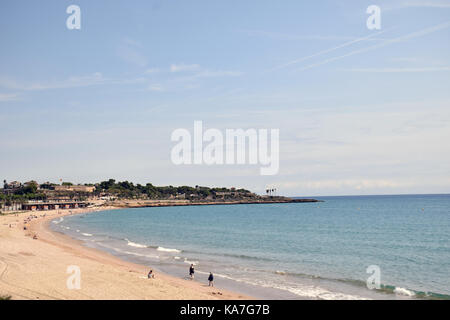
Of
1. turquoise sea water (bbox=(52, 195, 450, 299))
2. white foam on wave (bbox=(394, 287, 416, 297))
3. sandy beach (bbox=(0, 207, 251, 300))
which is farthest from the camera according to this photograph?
turquoise sea water (bbox=(52, 195, 450, 299))

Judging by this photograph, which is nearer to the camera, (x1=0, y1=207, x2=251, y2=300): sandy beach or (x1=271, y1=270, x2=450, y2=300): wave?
(x1=0, y1=207, x2=251, y2=300): sandy beach

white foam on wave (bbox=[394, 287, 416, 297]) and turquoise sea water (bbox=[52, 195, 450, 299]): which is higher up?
white foam on wave (bbox=[394, 287, 416, 297])

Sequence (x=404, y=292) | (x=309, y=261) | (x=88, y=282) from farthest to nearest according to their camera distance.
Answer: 1. (x=309, y=261)
2. (x=404, y=292)
3. (x=88, y=282)

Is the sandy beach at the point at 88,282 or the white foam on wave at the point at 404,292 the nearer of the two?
the sandy beach at the point at 88,282

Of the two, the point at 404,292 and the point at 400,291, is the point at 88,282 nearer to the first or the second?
the point at 400,291

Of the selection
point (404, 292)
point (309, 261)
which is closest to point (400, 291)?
point (404, 292)

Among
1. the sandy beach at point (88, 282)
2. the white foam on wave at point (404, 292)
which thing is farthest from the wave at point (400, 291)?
the sandy beach at point (88, 282)

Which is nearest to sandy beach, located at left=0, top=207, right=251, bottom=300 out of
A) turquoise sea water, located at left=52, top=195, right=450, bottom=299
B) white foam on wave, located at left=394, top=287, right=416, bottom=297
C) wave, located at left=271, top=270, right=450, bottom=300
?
turquoise sea water, located at left=52, top=195, right=450, bottom=299

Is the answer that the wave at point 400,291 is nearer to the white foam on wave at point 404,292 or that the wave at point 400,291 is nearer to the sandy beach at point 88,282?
the white foam on wave at point 404,292

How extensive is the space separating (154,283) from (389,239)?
138 feet

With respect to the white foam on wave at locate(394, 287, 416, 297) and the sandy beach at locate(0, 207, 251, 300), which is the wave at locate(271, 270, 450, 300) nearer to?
the white foam on wave at locate(394, 287, 416, 297)

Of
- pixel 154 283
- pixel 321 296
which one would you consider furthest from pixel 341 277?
pixel 154 283

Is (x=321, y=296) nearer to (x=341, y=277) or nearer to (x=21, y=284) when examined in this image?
(x=341, y=277)

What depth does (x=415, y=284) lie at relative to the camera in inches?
1059
